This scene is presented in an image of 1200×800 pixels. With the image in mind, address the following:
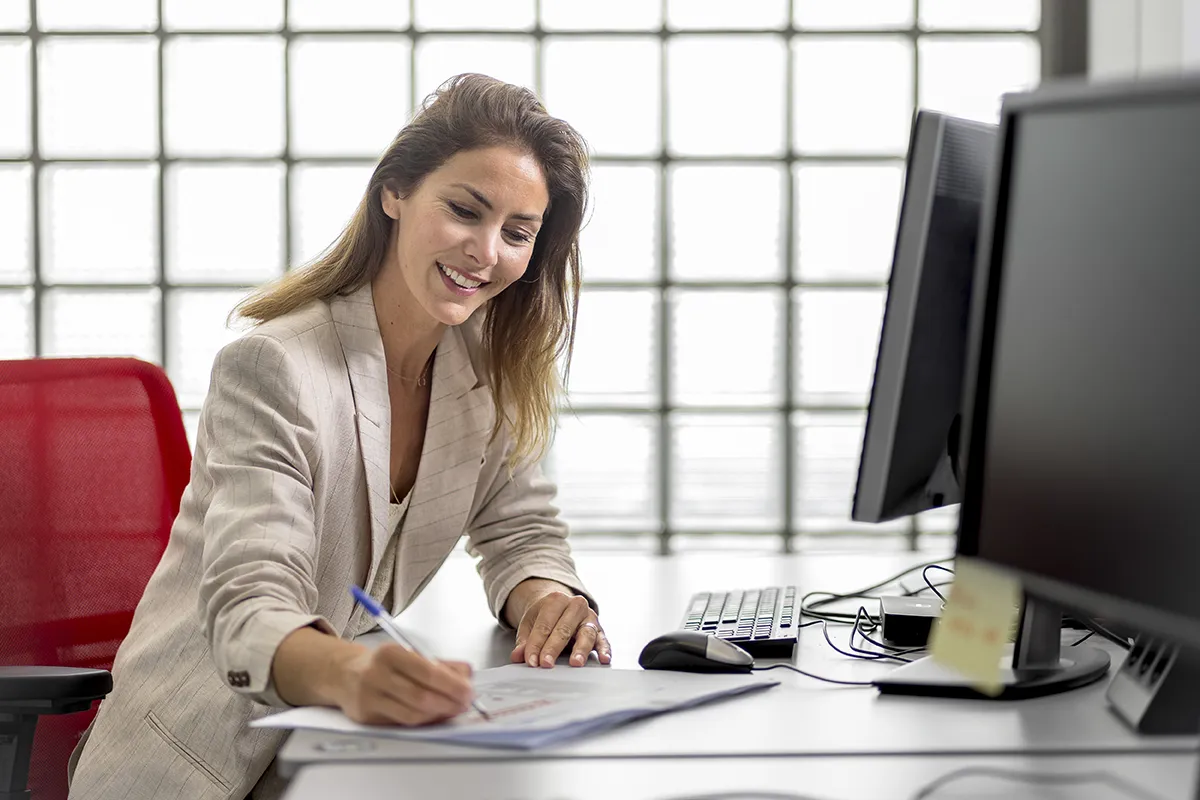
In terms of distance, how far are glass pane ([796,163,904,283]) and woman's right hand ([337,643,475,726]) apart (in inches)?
90.4

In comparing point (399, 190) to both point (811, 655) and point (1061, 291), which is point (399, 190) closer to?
point (811, 655)

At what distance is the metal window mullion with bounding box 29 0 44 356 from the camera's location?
9.68 feet

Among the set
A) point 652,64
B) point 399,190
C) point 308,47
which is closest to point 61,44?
point 308,47

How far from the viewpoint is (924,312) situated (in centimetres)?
100

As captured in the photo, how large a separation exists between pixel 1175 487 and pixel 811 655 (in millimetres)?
554

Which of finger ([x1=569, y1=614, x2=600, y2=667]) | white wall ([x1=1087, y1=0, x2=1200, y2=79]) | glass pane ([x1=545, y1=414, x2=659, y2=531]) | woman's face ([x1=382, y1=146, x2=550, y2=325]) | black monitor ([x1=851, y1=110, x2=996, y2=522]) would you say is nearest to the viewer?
black monitor ([x1=851, y1=110, x2=996, y2=522])

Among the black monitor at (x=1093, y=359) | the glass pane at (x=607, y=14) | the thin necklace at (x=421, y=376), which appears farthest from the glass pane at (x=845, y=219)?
the black monitor at (x=1093, y=359)

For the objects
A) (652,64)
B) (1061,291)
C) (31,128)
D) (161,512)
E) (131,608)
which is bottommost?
(131,608)

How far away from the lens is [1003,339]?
829 mm

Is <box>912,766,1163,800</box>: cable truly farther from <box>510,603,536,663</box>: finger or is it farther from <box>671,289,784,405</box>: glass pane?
<box>671,289,784,405</box>: glass pane

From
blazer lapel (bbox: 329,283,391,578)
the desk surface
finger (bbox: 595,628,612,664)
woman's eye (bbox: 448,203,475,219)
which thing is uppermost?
woman's eye (bbox: 448,203,475,219)

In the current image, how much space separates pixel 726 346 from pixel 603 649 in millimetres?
1903

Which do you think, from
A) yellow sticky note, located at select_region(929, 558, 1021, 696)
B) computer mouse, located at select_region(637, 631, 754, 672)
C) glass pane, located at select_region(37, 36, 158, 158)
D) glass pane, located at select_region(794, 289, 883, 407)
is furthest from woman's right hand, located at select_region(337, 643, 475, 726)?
glass pane, located at select_region(37, 36, 158, 158)

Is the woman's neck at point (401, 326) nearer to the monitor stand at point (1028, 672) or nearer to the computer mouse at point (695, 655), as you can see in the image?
the computer mouse at point (695, 655)
